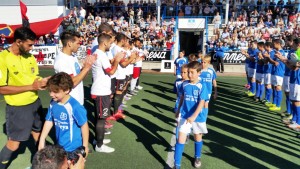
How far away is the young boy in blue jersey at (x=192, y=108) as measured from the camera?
4940 mm

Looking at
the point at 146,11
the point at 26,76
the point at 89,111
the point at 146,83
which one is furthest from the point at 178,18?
the point at 26,76

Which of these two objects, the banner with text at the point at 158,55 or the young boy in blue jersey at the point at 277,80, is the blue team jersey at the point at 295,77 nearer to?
the young boy in blue jersey at the point at 277,80

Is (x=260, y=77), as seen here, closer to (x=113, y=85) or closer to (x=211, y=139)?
(x=211, y=139)

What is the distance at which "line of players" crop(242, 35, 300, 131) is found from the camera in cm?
733

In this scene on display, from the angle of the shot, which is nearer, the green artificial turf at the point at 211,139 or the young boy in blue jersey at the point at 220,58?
the green artificial turf at the point at 211,139

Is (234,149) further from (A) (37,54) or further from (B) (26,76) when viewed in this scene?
(A) (37,54)

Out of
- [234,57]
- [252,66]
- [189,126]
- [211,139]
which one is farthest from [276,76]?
[234,57]

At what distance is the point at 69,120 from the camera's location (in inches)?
148

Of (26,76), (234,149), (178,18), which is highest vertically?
(178,18)

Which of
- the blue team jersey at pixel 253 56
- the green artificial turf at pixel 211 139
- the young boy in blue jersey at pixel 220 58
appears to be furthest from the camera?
the young boy in blue jersey at pixel 220 58

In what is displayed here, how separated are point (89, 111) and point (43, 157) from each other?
272 inches

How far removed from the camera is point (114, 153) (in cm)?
590

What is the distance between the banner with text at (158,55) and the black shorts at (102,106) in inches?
494

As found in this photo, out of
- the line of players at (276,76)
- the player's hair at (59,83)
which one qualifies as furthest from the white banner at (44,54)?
the player's hair at (59,83)
